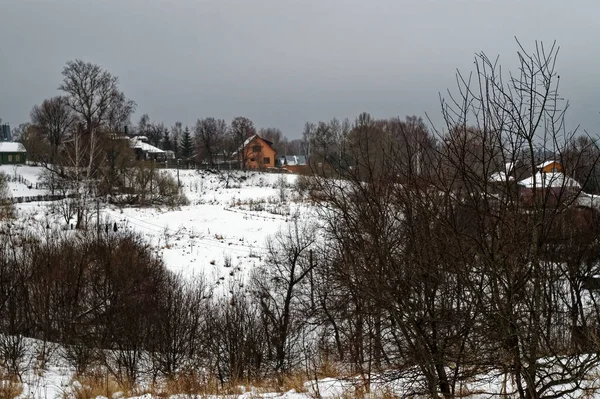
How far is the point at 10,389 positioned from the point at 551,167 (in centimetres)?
739

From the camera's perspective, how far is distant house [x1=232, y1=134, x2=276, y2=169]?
61906 mm

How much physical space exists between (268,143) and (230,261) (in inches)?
2013

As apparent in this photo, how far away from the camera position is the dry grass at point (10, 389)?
640cm

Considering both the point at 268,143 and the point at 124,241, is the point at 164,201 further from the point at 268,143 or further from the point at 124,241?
the point at 268,143

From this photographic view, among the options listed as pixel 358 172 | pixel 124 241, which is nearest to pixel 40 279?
pixel 124 241

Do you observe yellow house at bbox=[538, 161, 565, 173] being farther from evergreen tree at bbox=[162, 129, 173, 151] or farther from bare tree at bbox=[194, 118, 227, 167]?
evergreen tree at bbox=[162, 129, 173, 151]

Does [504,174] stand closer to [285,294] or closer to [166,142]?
[285,294]

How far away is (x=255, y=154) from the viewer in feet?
221

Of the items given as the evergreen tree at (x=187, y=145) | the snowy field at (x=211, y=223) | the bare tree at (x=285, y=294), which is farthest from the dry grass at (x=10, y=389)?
the evergreen tree at (x=187, y=145)

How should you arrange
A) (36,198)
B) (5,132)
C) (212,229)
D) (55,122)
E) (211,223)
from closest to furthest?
(212,229) < (211,223) < (36,198) < (55,122) < (5,132)

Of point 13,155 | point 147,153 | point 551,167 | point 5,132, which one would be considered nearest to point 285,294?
point 551,167

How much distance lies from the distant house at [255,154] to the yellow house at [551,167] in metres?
55.2

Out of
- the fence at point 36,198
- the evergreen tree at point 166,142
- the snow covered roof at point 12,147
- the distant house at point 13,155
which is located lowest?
the fence at point 36,198

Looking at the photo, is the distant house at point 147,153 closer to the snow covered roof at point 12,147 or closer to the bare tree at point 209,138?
the bare tree at point 209,138
